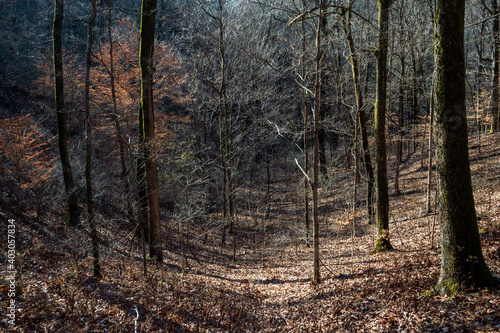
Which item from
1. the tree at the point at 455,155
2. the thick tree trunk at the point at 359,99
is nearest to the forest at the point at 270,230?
the tree at the point at 455,155

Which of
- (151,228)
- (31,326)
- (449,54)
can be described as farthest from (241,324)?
(449,54)

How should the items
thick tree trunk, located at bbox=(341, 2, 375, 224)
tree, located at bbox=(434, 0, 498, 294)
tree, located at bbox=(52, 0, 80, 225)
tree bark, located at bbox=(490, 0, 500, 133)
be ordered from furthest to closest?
tree bark, located at bbox=(490, 0, 500, 133) → thick tree trunk, located at bbox=(341, 2, 375, 224) → tree, located at bbox=(52, 0, 80, 225) → tree, located at bbox=(434, 0, 498, 294)

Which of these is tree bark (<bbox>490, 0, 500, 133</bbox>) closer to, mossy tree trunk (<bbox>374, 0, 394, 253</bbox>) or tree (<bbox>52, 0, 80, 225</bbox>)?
mossy tree trunk (<bbox>374, 0, 394, 253</bbox>)

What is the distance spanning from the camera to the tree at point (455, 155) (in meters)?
4.55

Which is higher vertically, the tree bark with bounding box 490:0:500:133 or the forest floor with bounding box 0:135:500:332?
the tree bark with bounding box 490:0:500:133

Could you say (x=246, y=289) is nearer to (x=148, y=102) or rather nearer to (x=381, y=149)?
(x=381, y=149)

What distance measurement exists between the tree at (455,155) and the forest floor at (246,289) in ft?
1.30

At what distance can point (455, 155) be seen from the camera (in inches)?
182

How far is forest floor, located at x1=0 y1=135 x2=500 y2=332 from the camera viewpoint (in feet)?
15.6

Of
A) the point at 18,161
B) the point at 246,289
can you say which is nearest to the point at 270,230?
the point at 246,289

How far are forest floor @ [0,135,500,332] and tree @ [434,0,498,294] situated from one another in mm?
396

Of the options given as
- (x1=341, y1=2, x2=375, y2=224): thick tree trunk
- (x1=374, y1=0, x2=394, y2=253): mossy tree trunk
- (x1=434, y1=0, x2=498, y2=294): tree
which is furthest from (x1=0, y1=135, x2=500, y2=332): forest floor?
(x1=341, y1=2, x2=375, y2=224): thick tree trunk

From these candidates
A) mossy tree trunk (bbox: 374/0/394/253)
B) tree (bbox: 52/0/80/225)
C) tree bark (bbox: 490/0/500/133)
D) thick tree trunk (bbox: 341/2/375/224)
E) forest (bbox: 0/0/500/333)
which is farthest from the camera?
tree bark (bbox: 490/0/500/133)

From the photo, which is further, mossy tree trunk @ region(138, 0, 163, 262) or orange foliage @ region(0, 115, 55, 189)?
orange foliage @ region(0, 115, 55, 189)
